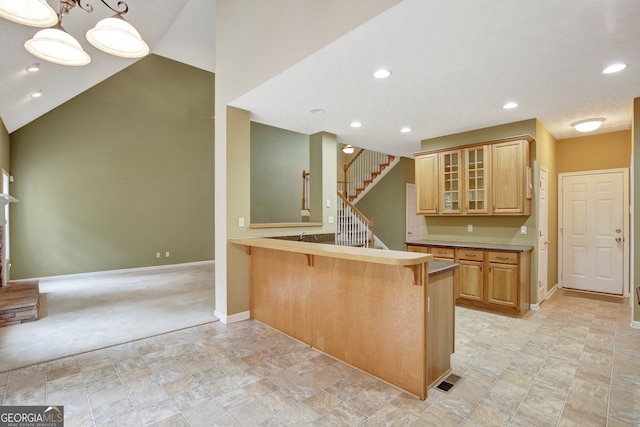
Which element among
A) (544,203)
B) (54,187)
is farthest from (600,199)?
(54,187)

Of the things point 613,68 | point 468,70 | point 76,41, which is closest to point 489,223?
point 613,68

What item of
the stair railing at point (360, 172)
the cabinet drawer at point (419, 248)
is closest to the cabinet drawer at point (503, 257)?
the cabinet drawer at point (419, 248)

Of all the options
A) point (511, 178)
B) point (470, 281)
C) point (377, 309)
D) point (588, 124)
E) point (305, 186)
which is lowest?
point (470, 281)

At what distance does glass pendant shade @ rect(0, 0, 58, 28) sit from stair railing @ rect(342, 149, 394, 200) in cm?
748

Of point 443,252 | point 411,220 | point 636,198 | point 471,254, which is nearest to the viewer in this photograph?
point 636,198

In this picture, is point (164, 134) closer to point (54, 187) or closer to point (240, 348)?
point (54, 187)

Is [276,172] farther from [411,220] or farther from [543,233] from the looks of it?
[543,233]

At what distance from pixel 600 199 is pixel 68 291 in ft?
30.5

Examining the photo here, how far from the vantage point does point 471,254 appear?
4.44m

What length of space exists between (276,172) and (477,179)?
559cm

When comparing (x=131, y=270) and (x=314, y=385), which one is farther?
(x=131, y=270)

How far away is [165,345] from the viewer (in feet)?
10.8

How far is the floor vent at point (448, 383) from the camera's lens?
2434 mm
